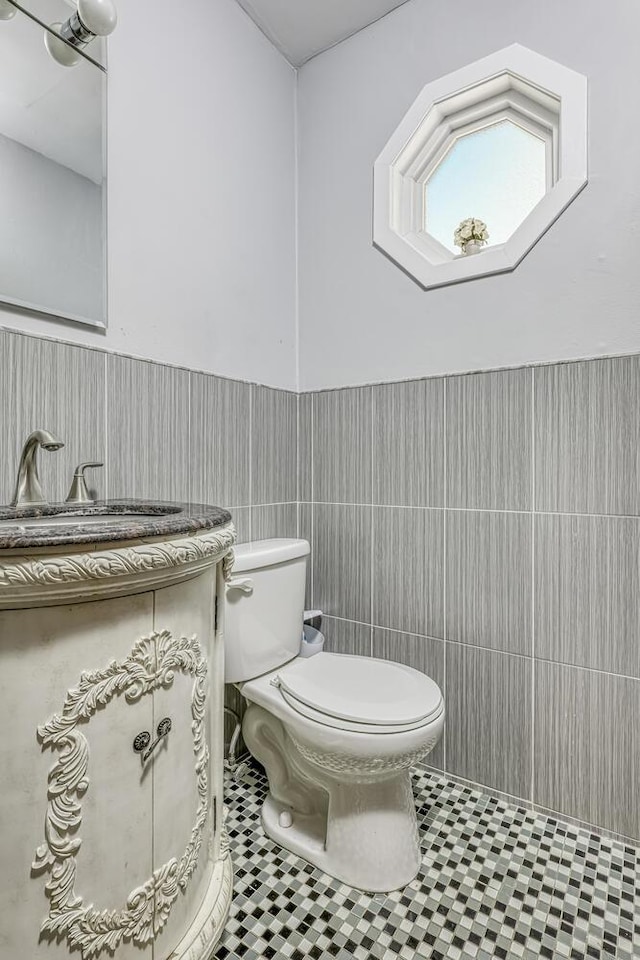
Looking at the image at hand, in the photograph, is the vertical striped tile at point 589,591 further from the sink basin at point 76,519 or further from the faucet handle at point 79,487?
A: the faucet handle at point 79,487

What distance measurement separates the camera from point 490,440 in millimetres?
1517

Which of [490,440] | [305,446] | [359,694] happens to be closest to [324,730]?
[359,694]

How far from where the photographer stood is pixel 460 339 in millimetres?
1583

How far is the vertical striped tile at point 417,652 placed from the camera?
1624 mm

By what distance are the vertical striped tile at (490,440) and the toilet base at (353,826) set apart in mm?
791

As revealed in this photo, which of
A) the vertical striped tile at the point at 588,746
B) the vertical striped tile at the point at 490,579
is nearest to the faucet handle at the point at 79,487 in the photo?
the vertical striped tile at the point at 490,579

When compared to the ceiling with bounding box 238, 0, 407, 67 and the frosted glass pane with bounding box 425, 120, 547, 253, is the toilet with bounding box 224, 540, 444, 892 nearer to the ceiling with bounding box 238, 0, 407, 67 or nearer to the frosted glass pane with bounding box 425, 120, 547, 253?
the frosted glass pane with bounding box 425, 120, 547, 253

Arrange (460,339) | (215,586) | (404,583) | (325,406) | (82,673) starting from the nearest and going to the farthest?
(82,673) < (215,586) < (460,339) < (404,583) < (325,406)

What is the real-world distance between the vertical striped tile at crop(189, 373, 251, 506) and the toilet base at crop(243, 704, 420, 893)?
0.76 meters

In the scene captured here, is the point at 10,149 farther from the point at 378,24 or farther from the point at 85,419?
the point at 378,24

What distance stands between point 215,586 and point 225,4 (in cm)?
192

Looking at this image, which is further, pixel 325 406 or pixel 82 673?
pixel 325 406

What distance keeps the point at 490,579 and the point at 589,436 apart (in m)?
0.50

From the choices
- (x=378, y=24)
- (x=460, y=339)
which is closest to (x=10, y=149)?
(x=460, y=339)
